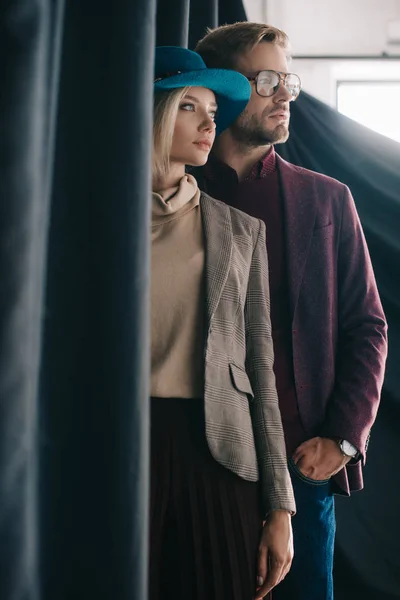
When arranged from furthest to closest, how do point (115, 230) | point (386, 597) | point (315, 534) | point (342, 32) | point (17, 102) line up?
point (342, 32)
point (386, 597)
point (315, 534)
point (115, 230)
point (17, 102)

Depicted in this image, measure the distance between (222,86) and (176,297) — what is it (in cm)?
40

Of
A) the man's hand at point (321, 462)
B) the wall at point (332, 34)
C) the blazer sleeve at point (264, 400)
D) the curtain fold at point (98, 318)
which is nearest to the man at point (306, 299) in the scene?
the man's hand at point (321, 462)

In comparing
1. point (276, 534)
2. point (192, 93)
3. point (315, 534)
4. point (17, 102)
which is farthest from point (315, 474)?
point (17, 102)

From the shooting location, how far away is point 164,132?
1.23 meters

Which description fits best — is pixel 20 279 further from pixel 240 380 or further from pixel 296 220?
pixel 296 220

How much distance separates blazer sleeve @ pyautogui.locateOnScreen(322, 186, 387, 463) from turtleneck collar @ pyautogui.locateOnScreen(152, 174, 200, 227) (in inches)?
13.7

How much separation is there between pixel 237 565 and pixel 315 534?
31 cm

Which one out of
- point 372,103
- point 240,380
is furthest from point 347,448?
point 372,103

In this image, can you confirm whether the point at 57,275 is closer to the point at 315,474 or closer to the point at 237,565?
the point at 237,565

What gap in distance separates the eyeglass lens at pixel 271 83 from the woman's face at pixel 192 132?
22 centimetres

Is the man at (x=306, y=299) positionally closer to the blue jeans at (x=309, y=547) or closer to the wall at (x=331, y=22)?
the blue jeans at (x=309, y=547)

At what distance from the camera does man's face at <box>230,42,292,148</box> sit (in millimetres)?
1438

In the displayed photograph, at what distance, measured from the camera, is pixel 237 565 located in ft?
3.46

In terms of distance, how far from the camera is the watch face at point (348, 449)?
1.30 meters
